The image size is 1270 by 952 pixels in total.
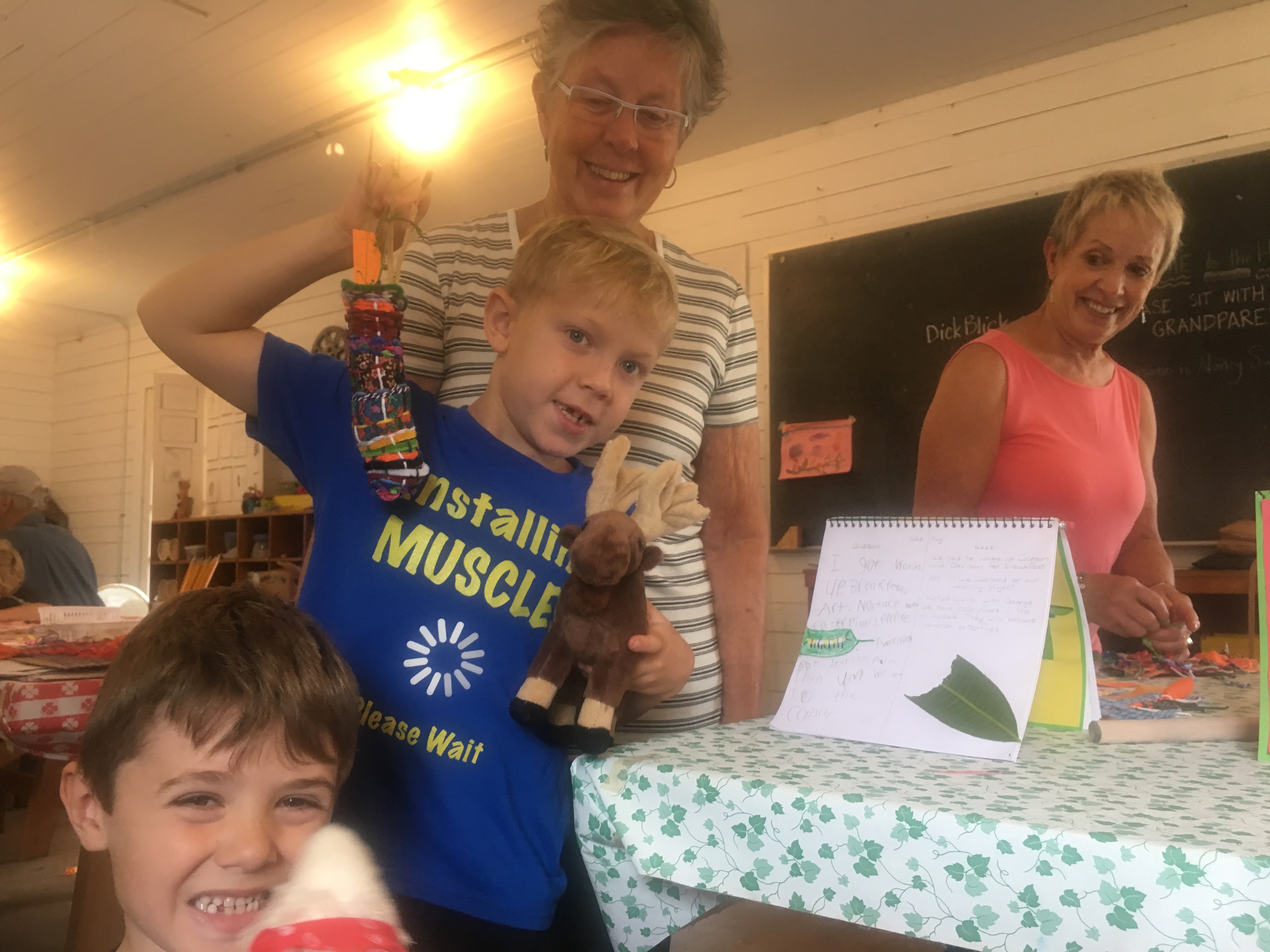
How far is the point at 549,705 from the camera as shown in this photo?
51 cm

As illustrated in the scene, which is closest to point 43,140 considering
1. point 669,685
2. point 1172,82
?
point 669,685

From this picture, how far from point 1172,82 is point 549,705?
60.0 inches

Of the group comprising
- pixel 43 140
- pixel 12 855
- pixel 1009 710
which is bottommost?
pixel 12 855

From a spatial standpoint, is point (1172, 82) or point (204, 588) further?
point (1172, 82)

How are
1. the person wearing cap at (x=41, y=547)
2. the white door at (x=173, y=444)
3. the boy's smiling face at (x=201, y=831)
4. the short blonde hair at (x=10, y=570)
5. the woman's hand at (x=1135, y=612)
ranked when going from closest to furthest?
the boy's smiling face at (x=201, y=831), the white door at (x=173, y=444), the woman's hand at (x=1135, y=612), the person wearing cap at (x=41, y=547), the short blonde hair at (x=10, y=570)

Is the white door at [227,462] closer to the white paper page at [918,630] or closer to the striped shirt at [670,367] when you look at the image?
the striped shirt at [670,367]

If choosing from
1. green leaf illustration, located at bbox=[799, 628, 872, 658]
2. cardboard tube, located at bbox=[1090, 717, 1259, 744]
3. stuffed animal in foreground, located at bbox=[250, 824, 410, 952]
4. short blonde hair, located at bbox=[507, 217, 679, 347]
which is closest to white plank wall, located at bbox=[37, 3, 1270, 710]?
green leaf illustration, located at bbox=[799, 628, 872, 658]

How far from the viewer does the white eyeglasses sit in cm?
76

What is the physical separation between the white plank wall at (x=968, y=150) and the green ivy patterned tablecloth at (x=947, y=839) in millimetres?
537

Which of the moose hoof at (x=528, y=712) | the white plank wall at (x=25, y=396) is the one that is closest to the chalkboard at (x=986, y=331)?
the moose hoof at (x=528, y=712)

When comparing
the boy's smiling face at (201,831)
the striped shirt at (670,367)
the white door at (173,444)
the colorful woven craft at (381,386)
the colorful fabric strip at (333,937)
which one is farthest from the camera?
the white door at (173,444)

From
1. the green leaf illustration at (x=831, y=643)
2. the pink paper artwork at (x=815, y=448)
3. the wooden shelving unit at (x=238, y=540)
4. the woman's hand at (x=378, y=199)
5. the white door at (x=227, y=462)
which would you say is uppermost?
the woman's hand at (x=378, y=199)

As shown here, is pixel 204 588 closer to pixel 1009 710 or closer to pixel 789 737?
pixel 789 737

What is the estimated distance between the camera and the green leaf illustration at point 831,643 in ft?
2.09
